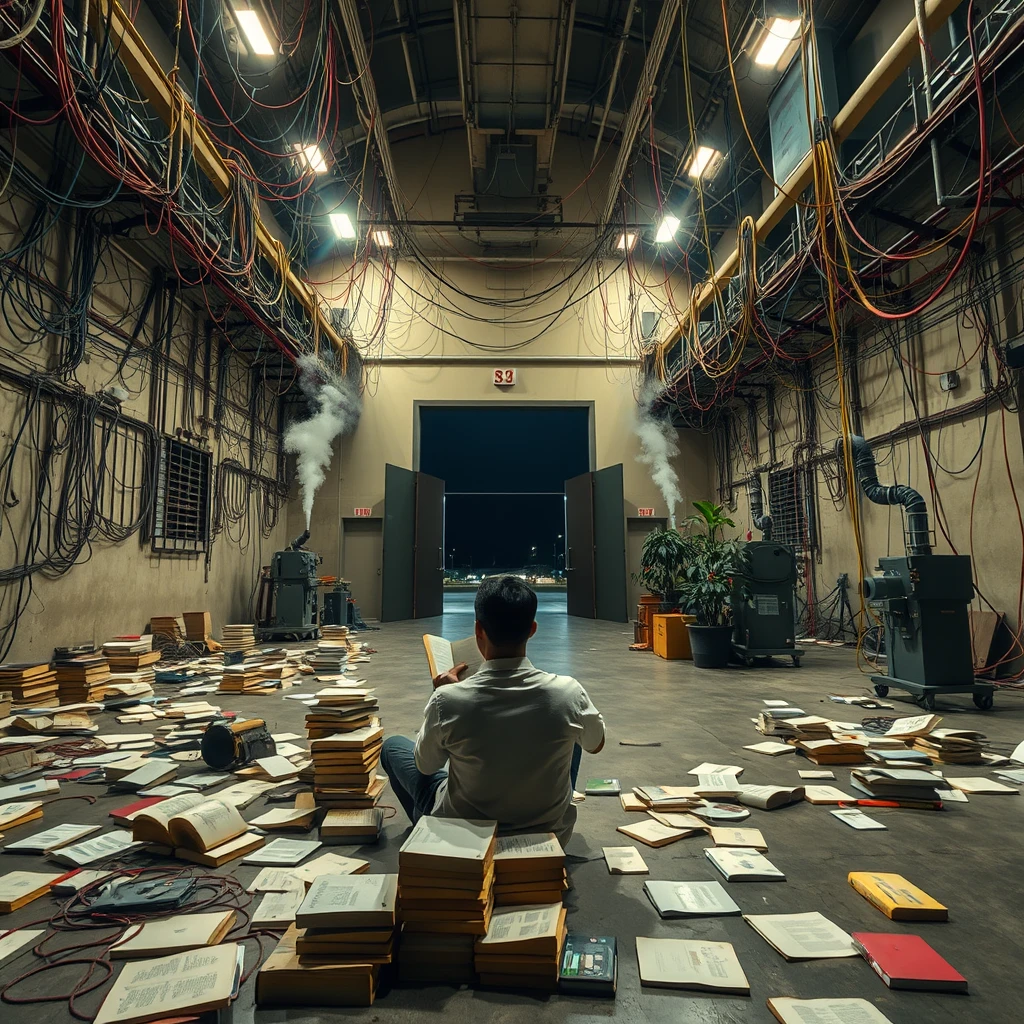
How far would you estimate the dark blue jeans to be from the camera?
6.57ft

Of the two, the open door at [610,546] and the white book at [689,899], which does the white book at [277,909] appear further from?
the open door at [610,546]

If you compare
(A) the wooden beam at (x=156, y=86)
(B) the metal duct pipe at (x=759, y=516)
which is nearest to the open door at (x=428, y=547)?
(B) the metal duct pipe at (x=759, y=516)

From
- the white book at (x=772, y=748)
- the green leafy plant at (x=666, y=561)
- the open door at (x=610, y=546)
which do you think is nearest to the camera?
the white book at (x=772, y=748)

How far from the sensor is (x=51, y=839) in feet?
7.38

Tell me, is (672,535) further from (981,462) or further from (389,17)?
(389,17)

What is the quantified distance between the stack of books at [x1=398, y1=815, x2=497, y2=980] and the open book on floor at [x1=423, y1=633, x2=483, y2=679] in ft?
1.91

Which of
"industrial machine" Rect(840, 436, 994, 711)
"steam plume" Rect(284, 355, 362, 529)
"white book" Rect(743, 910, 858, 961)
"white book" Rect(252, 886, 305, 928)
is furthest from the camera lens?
"steam plume" Rect(284, 355, 362, 529)

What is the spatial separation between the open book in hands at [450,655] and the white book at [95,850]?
1.30m

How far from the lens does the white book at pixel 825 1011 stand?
129 cm

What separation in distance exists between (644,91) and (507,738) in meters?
9.01

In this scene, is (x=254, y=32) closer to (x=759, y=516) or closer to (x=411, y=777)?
(x=411, y=777)

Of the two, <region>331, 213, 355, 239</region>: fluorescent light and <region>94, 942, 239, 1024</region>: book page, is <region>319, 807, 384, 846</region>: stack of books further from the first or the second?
<region>331, 213, 355, 239</region>: fluorescent light

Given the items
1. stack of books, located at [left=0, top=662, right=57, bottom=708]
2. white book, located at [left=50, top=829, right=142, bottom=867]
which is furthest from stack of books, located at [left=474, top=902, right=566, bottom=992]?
stack of books, located at [left=0, top=662, right=57, bottom=708]

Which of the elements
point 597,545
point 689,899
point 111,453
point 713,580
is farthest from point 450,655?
point 597,545
